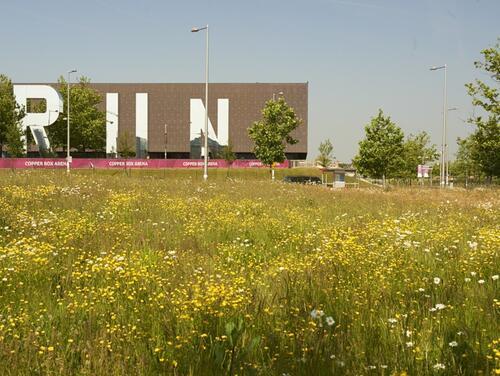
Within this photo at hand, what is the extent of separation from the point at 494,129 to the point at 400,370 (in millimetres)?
31473

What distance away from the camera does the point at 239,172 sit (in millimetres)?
57312

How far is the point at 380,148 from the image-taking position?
1737 inches

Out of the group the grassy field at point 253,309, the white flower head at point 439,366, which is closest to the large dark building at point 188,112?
the grassy field at point 253,309

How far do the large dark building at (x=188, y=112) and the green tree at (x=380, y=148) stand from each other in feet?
118

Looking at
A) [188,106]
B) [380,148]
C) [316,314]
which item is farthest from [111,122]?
[316,314]

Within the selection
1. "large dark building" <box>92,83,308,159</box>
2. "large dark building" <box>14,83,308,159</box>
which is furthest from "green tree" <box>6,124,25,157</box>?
"large dark building" <box>92,83,308,159</box>

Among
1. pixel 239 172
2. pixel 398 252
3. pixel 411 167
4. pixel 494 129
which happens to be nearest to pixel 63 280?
pixel 398 252

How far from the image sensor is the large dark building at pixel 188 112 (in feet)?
265

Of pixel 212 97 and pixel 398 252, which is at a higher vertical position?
pixel 212 97

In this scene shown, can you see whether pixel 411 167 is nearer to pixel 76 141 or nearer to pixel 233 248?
pixel 76 141

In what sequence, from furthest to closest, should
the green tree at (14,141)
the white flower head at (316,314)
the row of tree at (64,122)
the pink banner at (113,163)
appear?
the row of tree at (64,122)
the green tree at (14,141)
the pink banner at (113,163)
the white flower head at (316,314)

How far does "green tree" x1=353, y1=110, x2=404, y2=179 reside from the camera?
44344 millimetres

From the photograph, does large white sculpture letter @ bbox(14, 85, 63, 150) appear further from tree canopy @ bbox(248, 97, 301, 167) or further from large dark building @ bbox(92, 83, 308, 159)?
tree canopy @ bbox(248, 97, 301, 167)

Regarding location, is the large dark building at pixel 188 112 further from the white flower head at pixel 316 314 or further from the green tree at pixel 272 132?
the white flower head at pixel 316 314
